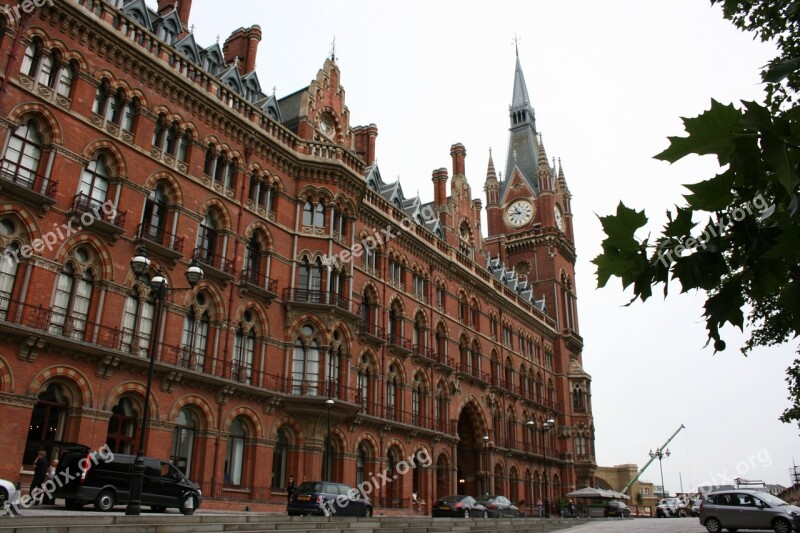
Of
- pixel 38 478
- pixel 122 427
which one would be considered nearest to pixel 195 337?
pixel 122 427

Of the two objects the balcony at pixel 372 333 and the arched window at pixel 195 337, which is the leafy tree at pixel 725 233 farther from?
the balcony at pixel 372 333

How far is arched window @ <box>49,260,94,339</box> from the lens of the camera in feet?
69.8

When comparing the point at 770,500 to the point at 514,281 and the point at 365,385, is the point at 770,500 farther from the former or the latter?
the point at 514,281

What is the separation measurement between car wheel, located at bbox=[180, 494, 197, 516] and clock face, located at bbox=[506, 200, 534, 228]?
170 feet

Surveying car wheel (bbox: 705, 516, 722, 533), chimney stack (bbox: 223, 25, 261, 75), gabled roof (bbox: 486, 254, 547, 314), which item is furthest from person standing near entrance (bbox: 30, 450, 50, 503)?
gabled roof (bbox: 486, 254, 547, 314)

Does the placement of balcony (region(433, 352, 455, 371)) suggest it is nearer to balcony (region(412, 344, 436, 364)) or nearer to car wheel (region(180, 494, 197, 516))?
balcony (region(412, 344, 436, 364))

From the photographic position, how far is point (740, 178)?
2.79 metres

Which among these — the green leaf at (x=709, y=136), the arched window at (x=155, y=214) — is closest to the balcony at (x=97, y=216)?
the arched window at (x=155, y=214)

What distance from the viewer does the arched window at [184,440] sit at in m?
24.3

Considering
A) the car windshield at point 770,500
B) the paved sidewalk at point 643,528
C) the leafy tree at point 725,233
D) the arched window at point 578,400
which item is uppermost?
the arched window at point 578,400

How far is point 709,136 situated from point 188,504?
2035cm

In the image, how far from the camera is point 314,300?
30.7m

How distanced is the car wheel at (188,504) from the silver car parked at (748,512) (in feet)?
55.5

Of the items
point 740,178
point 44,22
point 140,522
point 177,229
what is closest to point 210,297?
point 177,229
